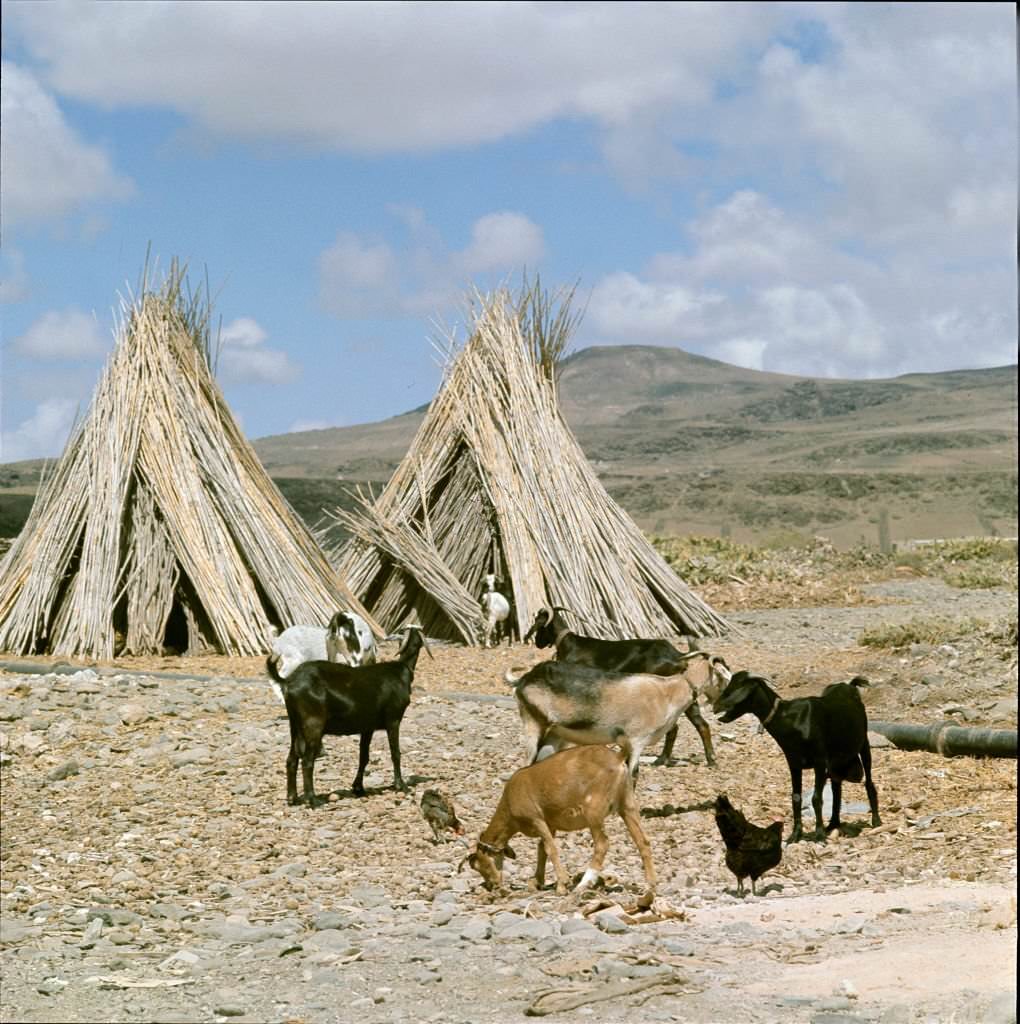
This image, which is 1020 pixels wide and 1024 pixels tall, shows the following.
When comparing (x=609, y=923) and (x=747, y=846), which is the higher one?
(x=747, y=846)

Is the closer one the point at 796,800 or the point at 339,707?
the point at 796,800

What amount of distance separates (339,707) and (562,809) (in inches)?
70.7

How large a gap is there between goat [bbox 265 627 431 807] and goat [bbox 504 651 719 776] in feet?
2.05

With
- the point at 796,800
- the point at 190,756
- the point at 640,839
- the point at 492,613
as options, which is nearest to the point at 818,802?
the point at 796,800

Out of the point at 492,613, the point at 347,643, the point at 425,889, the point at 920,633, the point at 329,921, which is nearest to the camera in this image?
the point at 329,921

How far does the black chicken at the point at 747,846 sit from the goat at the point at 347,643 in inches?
190

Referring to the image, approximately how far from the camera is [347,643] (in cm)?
1023

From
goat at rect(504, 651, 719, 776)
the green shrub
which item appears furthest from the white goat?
the green shrub

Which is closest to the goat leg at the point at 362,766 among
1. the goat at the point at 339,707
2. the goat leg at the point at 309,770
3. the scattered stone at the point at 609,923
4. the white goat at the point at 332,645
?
the goat at the point at 339,707

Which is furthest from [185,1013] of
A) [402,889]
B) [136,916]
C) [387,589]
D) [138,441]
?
[387,589]

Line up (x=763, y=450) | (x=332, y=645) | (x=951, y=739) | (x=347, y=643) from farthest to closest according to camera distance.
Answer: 1. (x=763, y=450)
2. (x=332, y=645)
3. (x=347, y=643)
4. (x=951, y=739)

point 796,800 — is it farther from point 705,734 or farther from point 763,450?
point 763,450

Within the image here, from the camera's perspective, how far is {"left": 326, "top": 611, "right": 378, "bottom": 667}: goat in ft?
33.5

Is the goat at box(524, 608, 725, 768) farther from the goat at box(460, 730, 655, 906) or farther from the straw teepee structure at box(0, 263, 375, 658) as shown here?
the straw teepee structure at box(0, 263, 375, 658)
